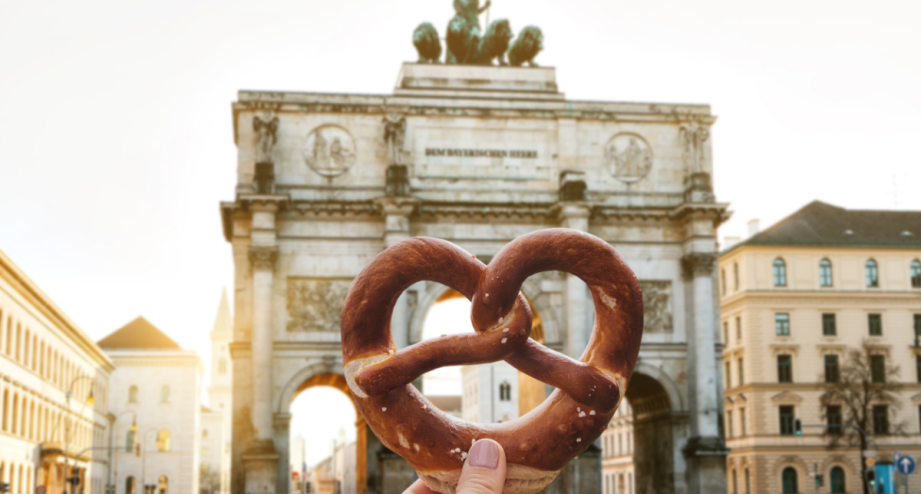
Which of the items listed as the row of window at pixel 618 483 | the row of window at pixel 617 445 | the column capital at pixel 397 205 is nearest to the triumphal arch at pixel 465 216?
the column capital at pixel 397 205

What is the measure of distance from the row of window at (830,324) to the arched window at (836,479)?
25.3 ft

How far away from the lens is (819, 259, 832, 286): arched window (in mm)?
67000

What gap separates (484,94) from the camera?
42500mm

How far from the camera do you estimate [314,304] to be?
→ 39.9m

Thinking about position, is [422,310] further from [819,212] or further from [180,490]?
[180,490]

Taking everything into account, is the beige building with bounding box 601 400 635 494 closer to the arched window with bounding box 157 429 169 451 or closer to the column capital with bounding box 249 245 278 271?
the arched window with bounding box 157 429 169 451

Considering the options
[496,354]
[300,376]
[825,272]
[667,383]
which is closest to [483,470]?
[496,354]

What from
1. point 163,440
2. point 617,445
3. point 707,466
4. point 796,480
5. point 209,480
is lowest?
point 209,480

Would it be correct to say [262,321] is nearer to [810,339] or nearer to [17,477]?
[17,477]

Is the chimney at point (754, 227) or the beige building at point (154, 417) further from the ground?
the chimney at point (754, 227)

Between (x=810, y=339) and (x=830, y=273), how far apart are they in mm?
4402

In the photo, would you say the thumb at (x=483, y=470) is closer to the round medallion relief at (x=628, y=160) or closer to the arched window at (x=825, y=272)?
the round medallion relief at (x=628, y=160)

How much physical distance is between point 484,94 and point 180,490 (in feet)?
200

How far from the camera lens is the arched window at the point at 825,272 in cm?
6700
